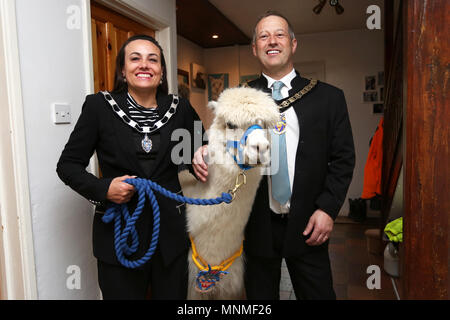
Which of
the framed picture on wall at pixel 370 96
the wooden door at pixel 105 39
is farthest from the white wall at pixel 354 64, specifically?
the wooden door at pixel 105 39

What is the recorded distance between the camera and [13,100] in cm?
147

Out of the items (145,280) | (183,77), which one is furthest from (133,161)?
(183,77)

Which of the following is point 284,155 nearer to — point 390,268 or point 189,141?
point 189,141

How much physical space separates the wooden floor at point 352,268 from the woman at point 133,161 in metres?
1.61

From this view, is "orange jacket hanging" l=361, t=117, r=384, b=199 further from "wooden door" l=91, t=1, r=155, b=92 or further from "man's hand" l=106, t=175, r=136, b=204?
"man's hand" l=106, t=175, r=136, b=204

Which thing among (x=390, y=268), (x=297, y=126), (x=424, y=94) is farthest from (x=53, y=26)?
Result: (x=390, y=268)

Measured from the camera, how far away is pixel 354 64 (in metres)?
5.19

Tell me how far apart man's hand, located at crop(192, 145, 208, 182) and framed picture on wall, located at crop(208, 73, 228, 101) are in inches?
180

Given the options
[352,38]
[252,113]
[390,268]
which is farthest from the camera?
[352,38]

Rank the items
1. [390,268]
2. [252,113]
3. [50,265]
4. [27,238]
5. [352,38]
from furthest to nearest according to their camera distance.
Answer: [352,38]
[390,268]
[50,265]
[27,238]
[252,113]

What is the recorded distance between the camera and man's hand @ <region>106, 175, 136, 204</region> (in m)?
1.17

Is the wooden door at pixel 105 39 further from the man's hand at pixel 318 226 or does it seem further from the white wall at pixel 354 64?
the white wall at pixel 354 64

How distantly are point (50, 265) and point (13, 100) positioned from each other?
0.80 m
